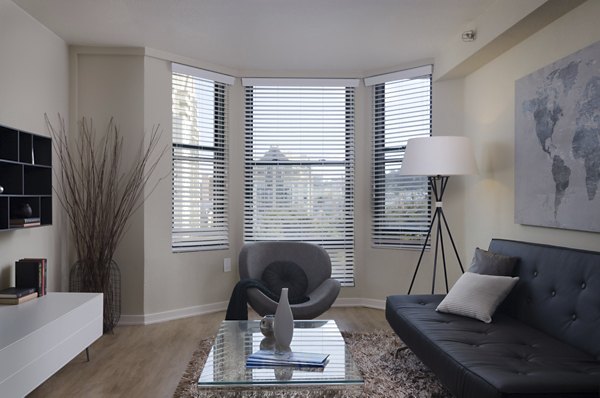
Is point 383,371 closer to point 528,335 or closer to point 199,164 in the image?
point 528,335

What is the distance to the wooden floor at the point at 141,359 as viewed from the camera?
→ 10.2 feet

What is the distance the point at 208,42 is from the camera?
453 cm

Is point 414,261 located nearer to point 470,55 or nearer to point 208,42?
point 470,55

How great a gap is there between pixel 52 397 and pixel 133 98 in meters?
2.72

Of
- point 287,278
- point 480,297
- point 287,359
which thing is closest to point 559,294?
point 480,297

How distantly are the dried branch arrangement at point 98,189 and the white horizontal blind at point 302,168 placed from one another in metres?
1.16

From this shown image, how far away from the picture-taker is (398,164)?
5.25 m

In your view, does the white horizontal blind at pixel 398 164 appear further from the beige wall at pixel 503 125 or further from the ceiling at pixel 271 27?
the beige wall at pixel 503 125

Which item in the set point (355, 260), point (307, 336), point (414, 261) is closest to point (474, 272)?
point (307, 336)

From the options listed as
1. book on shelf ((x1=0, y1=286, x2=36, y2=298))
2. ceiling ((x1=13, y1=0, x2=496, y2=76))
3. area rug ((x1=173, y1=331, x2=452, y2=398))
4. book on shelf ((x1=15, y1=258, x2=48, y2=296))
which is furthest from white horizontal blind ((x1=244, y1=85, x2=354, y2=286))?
book on shelf ((x1=0, y1=286, x2=36, y2=298))

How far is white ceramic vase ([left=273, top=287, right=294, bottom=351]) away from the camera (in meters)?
2.73

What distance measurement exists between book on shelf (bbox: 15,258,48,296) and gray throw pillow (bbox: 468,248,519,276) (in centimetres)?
303

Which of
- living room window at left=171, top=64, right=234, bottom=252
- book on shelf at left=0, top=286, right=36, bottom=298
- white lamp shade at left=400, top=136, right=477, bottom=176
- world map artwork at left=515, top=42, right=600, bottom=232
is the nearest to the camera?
world map artwork at left=515, top=42, right=600, bottom=232

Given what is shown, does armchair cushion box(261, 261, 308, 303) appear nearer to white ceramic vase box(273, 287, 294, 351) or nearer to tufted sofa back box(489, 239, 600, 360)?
white ceramic vase box(273, 287, 294, 351)
